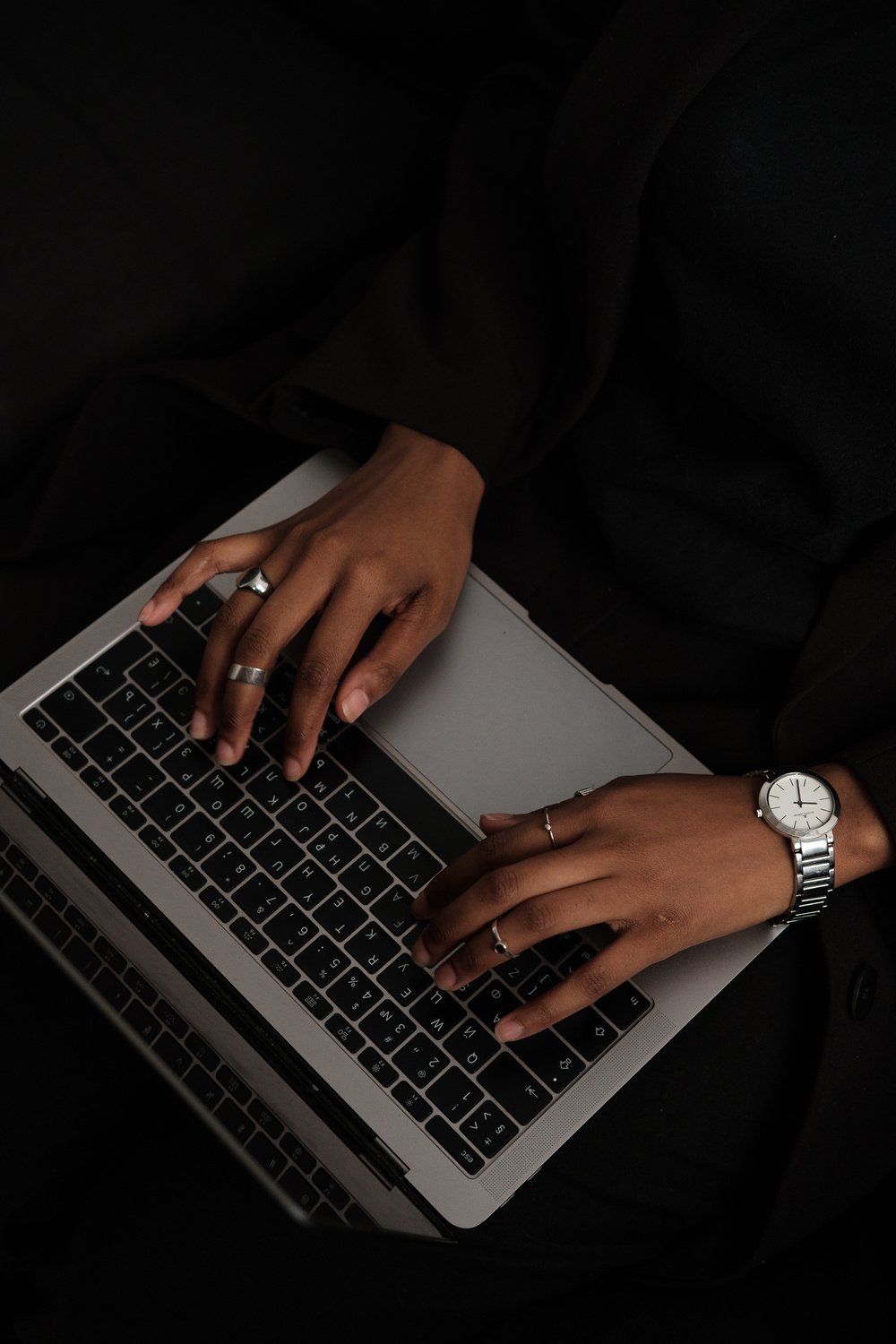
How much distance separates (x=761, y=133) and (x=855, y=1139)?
77cm

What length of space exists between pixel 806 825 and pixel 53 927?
1.84 ft

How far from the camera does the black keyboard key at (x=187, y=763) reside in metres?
0.76

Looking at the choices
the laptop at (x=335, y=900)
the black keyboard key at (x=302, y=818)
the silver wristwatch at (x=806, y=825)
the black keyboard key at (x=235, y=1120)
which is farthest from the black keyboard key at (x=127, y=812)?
the silver wristwatch at (x=806, y=825)

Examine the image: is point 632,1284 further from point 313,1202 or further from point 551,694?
point 551,694

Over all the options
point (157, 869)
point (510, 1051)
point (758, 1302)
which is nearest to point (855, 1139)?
point (758, 1302)

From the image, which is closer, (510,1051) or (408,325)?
(510,1051)

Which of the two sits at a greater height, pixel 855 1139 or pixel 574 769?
pixel 574 769

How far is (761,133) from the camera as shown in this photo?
72 centimetres

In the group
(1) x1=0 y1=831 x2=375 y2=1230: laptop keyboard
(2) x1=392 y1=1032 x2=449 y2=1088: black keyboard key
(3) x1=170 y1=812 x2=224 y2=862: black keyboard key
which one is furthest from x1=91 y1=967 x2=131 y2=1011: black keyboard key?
(2) x1=392 y1=1032 x2=449 y2=1088: black keyboard key

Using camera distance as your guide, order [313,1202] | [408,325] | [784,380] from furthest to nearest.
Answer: [408,325], [784,380], [313,1202]

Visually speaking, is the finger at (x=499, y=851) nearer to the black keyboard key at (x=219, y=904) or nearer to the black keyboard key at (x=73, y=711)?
the black keyboard key at (x=219, y=904)

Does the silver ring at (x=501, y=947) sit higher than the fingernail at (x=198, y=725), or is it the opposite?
the silver ring at (x=501, y=947)

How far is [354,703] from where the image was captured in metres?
0.73

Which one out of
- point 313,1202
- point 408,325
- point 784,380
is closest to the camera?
point 313,1202
